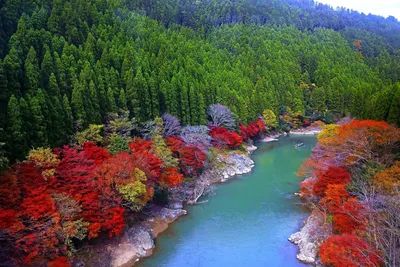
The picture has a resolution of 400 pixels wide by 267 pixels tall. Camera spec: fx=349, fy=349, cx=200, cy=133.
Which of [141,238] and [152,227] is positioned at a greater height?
[141,238]

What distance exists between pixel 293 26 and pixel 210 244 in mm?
93500

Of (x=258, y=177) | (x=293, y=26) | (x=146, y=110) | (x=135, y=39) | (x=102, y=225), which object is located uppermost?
(x=293, y=26)

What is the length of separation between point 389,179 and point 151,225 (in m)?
16.2

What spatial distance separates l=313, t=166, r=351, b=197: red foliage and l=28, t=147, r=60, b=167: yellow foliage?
59.1 feet

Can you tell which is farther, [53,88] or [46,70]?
[46,70]

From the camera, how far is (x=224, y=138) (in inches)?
1726

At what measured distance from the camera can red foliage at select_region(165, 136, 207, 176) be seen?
34.4m

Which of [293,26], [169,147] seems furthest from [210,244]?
[293,26]

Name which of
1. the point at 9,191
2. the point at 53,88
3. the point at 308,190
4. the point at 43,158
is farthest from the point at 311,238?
the point at 53,88

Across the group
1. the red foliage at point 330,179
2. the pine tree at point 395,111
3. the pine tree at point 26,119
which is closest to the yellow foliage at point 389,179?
the red foliage at point 330,179

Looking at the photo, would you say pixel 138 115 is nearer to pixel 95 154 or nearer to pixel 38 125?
pixel 95 154

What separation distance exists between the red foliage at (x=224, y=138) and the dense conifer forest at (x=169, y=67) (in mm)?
2582

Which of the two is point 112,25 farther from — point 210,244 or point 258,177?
point 210,244

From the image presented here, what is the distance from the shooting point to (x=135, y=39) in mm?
55375
